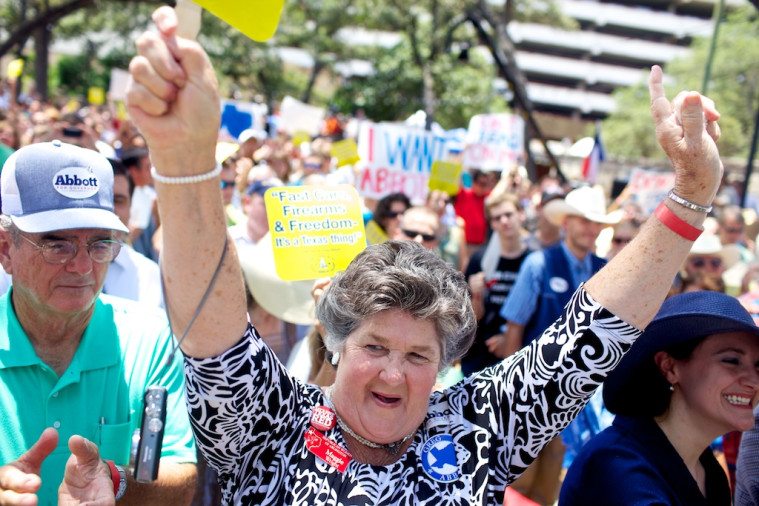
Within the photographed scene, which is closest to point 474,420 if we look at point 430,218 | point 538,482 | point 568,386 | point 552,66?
point 568,386

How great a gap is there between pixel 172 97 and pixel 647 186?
8844mm

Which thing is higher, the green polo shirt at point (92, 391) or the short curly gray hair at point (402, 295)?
the short curly gray hair at point (402, 295)

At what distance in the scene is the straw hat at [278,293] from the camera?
3.80 m

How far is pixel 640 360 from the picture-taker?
2.66m

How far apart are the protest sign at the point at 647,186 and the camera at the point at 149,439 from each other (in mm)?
8068

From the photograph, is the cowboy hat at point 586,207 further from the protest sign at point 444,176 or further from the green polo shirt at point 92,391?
the green polo shirt at point 92,391

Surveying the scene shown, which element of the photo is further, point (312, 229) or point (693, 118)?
point (312, 229)

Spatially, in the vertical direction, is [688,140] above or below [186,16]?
below

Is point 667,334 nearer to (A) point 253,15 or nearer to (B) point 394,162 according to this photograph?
(A) point 253,15

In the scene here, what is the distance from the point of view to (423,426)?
2.17m

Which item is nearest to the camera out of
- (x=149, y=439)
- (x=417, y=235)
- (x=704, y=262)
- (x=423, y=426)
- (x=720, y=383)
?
(x=149, y=439)

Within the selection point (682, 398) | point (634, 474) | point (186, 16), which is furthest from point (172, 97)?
point (682, 398)

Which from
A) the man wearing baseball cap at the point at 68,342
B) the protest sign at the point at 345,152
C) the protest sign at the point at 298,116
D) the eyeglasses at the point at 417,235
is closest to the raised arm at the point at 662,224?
the man wearing baseball cap at the point at 68,342

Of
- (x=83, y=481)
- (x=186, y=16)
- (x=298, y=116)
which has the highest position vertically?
(x=186, y=16)
